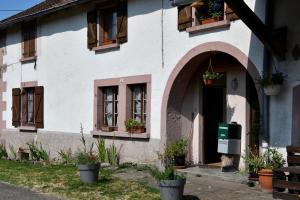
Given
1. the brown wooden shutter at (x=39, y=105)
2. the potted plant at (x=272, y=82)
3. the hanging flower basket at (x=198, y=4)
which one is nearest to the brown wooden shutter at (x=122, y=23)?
the hanging flower basket at (x=198, y=4)

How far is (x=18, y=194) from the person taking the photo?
9.68 m

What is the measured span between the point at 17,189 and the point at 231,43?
17.1 ft

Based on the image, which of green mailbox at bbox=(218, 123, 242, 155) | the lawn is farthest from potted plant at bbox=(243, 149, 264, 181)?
the lawn

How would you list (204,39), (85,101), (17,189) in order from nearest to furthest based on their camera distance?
(17,189) < (204,39) < (85,101)

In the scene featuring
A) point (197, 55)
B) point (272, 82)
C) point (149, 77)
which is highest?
point (197, 55)

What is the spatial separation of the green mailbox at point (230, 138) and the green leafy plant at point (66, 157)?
5104mm

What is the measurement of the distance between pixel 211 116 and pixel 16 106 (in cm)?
845

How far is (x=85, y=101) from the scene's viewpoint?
15.0m

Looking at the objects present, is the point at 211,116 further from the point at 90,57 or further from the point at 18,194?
the point at 18,194

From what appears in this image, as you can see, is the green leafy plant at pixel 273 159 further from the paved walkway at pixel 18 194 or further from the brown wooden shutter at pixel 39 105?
the brown wooden shutter at pixel 39 105

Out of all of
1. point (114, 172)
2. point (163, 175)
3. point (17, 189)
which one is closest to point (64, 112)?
point (114, 172)

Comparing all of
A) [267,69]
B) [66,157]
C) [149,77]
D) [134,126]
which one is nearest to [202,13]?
[149,77]

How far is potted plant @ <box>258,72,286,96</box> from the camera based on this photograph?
366 inches

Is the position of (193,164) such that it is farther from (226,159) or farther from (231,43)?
(231,43)
